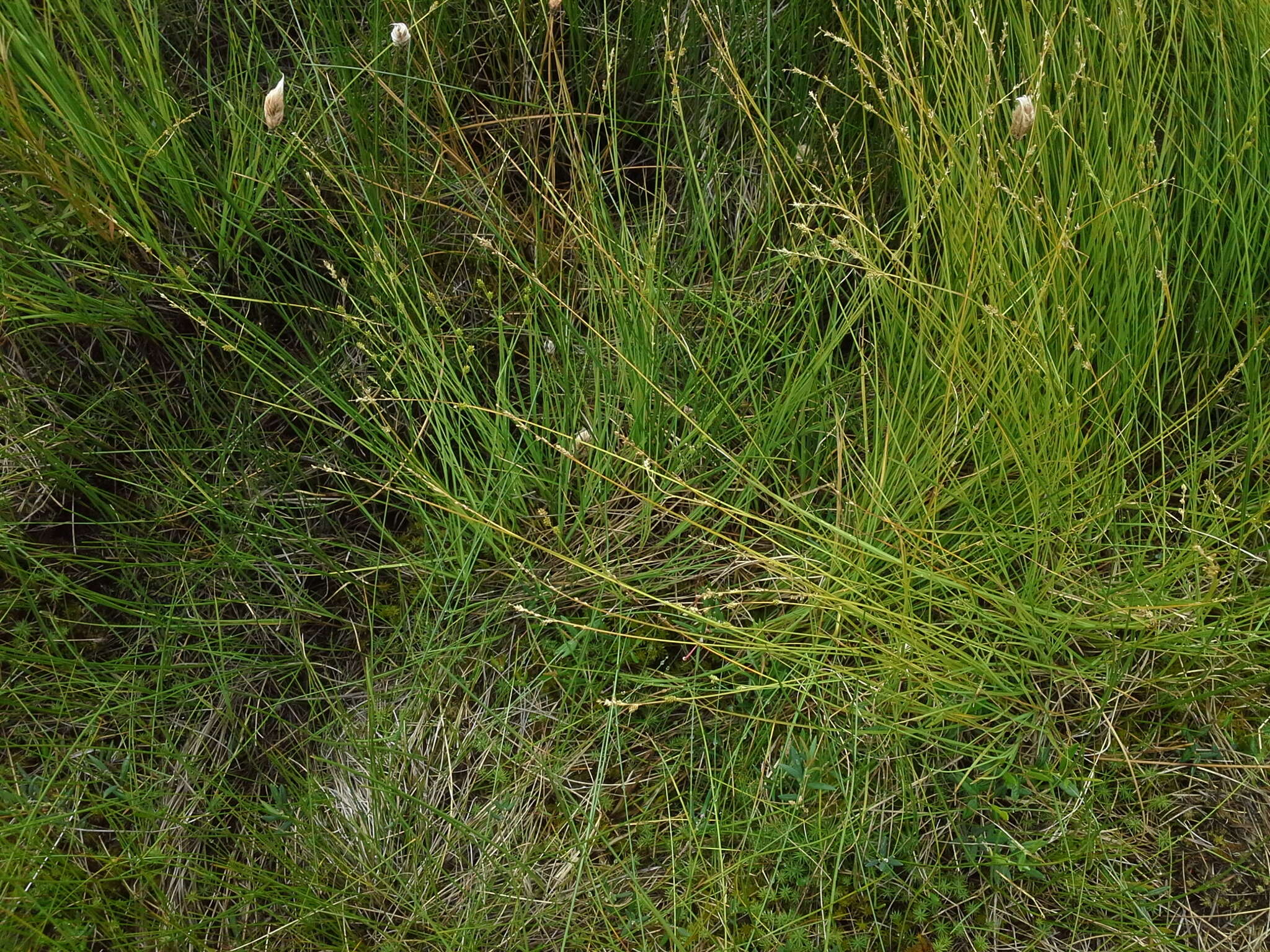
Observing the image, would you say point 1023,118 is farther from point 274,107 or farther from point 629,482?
point 274,107

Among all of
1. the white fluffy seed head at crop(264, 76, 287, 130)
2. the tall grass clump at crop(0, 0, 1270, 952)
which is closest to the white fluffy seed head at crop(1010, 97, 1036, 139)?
the tall grass clump at crop(0, 0, 1270, 952)

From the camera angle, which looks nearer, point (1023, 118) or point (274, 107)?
point (1023, 118)

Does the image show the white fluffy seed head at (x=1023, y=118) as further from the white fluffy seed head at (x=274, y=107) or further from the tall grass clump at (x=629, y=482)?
the white fluffy seed head at (x=274, y=107)

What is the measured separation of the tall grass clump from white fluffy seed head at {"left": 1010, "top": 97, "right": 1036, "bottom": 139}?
3.4 inches

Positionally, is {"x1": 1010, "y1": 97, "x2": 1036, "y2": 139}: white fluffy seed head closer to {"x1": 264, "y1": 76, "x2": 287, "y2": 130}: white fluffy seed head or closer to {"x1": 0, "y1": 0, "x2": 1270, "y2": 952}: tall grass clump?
{"x1": 0, "y1": 0, "x2": 1270, "y2": 952}: tall grass clump

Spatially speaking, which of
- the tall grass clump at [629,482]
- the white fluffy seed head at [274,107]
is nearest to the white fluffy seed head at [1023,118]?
the tall grass clump at [629,482]

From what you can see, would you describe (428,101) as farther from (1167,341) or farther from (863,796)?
(863,796)

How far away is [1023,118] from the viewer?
4.00ft

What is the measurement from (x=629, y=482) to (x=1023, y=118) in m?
0.86

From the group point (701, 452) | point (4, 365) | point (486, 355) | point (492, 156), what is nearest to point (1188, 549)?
point (701, 452)

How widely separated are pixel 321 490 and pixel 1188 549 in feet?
4.92

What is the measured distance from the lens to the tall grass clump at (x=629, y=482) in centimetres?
145

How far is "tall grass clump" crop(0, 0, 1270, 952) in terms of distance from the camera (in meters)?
1.45

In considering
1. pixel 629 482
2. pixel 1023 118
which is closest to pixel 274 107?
pixel 629 482
